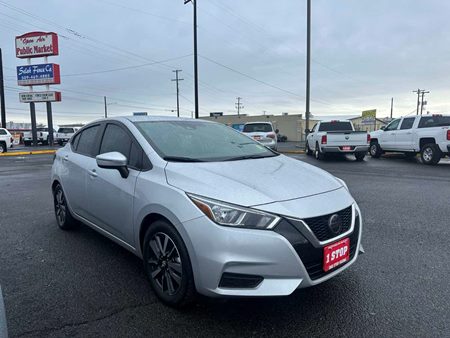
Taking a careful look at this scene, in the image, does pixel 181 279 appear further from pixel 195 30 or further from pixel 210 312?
pixel 195 30

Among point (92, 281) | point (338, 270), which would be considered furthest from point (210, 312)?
point (92, 281)

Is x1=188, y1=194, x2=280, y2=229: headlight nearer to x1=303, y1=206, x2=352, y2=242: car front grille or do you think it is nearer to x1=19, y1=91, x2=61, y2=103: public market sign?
x1=303, y1=206, x2=352, y2=242: car front grille

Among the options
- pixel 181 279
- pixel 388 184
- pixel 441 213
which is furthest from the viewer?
pixel 388 184

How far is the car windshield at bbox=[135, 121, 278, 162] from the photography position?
11.2ft

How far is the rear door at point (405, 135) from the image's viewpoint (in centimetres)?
1402

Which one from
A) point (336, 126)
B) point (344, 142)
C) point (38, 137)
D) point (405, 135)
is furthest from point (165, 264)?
point (38, 137)

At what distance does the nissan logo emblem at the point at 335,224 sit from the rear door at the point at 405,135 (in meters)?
12.9

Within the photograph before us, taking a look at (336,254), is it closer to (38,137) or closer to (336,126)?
(336,126)

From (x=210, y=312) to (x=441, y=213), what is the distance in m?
4.77

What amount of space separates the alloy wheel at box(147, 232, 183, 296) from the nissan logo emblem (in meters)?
1.19

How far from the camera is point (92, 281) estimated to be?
3426 millimetres

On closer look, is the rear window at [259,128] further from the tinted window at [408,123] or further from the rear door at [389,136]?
the tinted window at [408,123]

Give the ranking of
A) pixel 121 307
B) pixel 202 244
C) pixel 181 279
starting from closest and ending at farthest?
pixel 202 244 → pixel 181 279 → pixel 121 307

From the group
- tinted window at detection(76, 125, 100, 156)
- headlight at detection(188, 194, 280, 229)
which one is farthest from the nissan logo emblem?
tinted window at detection(76, 125, 100, 156)
